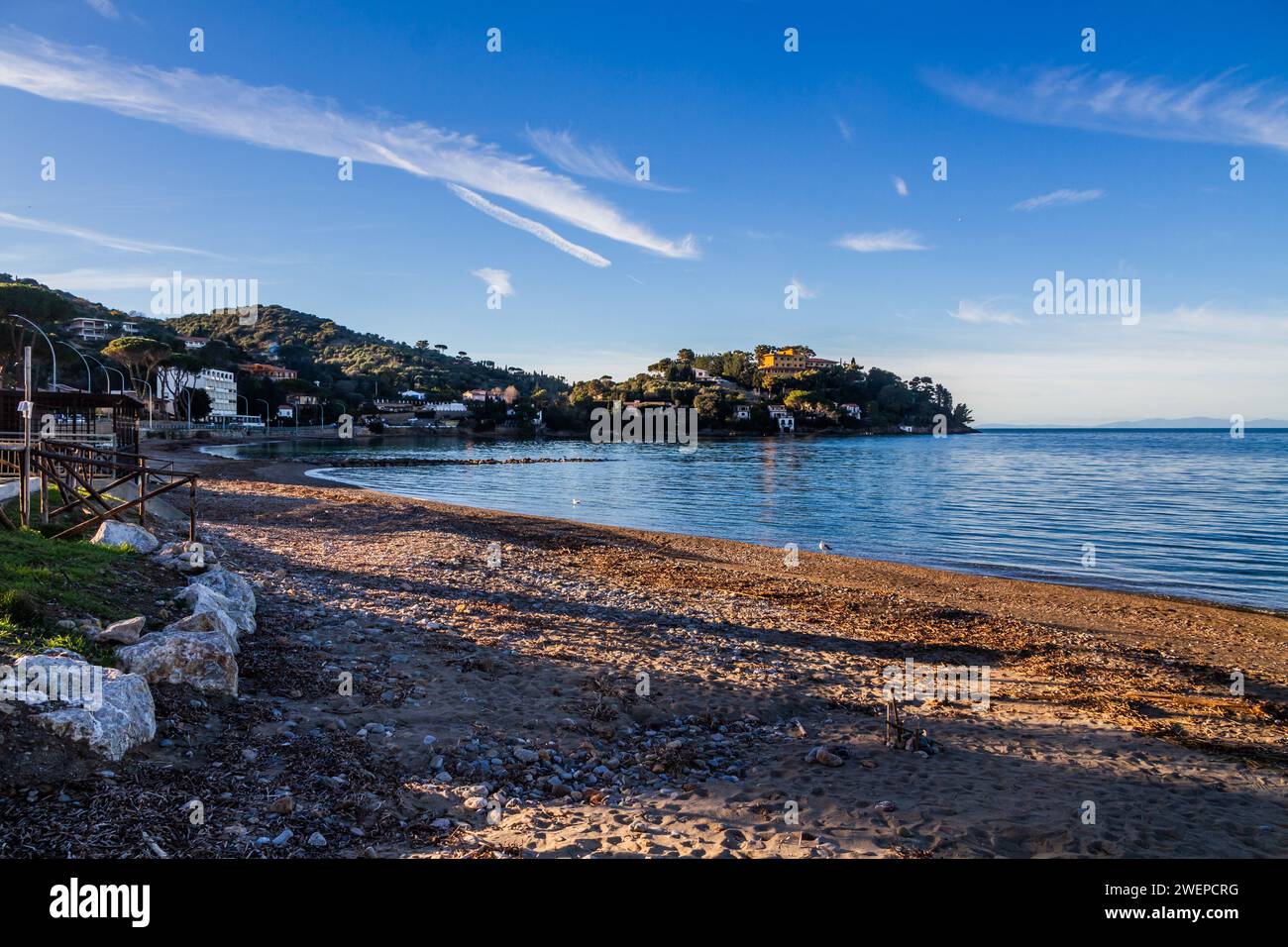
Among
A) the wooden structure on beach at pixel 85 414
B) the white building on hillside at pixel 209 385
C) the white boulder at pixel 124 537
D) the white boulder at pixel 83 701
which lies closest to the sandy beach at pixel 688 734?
the white boulder at pixel 83 701

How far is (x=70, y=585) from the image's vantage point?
8.76 m

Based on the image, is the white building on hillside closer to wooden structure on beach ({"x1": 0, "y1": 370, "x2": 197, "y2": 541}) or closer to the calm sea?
the calm sea

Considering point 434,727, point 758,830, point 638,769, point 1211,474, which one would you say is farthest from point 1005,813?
point 1211,474

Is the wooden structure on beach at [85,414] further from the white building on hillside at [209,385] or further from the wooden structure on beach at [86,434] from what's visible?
the white building on hillside at [209,385]

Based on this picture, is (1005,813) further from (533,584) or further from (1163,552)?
(1163,552)

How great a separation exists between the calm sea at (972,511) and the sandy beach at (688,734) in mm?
6485

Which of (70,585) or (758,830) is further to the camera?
(70,585)

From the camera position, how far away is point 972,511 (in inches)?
1415

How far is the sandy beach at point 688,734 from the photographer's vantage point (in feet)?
17.0

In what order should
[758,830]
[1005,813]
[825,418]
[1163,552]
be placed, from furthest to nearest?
[825,418] → [1163,552] → [1005,813] → [758,830]

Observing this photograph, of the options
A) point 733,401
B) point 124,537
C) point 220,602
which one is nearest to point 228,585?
point 220,602

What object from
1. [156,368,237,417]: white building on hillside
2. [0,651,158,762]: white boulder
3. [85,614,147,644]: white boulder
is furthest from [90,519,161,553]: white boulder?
[156,368,237,417]: white building on hillside

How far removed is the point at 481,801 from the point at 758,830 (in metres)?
2.26
